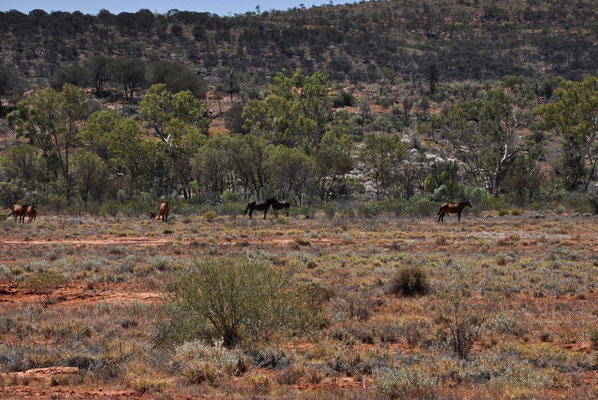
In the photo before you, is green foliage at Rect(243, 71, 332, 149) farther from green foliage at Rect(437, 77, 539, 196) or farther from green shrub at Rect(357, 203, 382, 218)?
green shrub at Rect(357, 203, 382, 218)

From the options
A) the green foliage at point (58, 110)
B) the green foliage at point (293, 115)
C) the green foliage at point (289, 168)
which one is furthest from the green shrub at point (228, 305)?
the green foliage at point (293, 115)

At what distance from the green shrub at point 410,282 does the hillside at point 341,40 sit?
78549mm

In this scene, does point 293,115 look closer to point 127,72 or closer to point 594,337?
point 127,72

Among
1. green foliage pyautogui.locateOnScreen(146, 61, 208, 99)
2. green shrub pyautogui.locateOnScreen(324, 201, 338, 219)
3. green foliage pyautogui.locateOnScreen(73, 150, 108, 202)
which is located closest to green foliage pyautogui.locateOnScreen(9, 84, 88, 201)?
green foliage pyautogui.locateOnScreen(73, 150, 108, 202)

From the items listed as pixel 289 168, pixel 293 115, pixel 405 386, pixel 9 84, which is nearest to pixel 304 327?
pixel 405 386

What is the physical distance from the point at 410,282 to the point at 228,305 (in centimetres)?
579

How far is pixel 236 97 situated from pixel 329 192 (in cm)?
4311

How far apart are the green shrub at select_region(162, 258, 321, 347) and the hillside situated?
8300 centimetres

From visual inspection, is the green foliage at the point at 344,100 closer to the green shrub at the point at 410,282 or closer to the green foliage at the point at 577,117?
the green foliage at the point at 577,117

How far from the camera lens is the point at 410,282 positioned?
38.9 ft

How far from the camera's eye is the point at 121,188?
47125mm

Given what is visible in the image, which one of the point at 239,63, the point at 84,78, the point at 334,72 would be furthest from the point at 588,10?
the point at 84,78

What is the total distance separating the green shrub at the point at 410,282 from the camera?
11844 mm

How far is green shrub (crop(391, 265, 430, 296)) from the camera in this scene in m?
11.8
